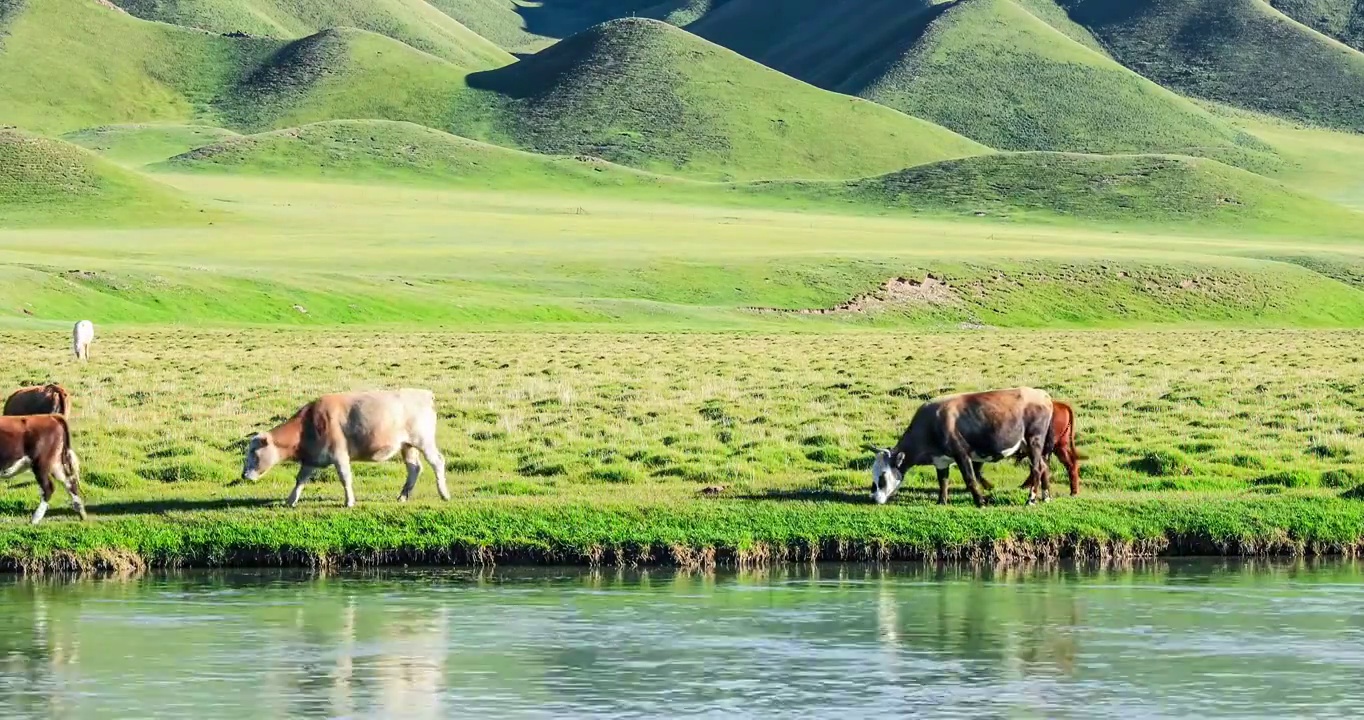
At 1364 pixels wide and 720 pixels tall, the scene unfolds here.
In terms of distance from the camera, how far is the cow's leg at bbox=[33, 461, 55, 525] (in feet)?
81.3

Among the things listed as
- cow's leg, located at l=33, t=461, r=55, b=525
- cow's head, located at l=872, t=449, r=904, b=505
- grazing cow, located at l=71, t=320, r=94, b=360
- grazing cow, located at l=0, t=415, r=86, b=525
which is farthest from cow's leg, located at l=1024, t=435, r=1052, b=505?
grazing cow, located at l=71, t=320, r=94, b=360

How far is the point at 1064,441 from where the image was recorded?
1090 inches

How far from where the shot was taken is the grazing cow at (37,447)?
24.4 m

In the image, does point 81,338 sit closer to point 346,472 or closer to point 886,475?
point 346,472

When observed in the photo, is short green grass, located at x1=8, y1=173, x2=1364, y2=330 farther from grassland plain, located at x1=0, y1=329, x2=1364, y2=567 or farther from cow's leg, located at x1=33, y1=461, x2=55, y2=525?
cow's leg, located at x1=33, y1=461, x2=55, y2=525

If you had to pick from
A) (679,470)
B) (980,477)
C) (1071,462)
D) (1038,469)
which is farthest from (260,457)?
(1071,462)

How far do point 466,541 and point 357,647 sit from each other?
5131 mm

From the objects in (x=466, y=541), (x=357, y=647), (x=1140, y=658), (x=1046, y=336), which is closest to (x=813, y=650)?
(x=1140, y=658)

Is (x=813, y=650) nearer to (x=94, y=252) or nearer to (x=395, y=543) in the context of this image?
(x=395, y=543)

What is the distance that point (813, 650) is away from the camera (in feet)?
66.1

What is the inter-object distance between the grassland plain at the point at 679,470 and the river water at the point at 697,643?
72cm

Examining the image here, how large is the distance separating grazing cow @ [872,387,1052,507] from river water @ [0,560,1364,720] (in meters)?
1.95

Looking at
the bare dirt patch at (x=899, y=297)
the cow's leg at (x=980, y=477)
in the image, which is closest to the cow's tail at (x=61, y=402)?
the cow's leg at (x=980, y=477)

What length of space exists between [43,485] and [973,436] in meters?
12.0
